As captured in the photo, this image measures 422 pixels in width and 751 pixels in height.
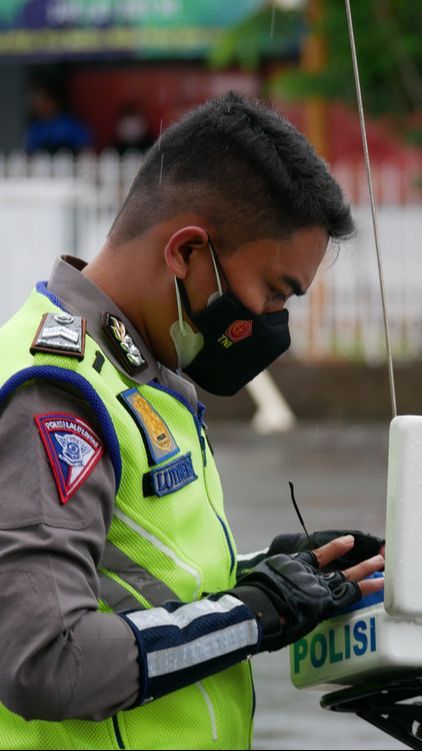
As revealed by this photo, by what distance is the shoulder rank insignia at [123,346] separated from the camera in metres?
2.12

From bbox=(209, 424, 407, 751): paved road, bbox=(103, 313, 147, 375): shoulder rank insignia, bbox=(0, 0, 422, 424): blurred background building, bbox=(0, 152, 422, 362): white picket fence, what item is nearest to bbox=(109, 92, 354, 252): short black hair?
bbox=(103, 313, 147, 375): shoulder rank insignia

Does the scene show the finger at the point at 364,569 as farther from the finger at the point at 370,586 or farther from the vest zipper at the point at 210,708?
the vest zipper at the point at 210,708

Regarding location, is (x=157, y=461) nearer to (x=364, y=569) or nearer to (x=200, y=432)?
(x=200, y=432)

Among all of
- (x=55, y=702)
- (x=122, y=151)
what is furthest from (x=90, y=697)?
(x=122, y=151)

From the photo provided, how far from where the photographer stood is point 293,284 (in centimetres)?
222

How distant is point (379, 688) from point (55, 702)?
55 cm

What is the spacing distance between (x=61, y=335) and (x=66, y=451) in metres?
0.18

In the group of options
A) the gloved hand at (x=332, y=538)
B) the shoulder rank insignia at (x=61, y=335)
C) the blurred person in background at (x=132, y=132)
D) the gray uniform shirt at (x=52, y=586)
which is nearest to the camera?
the gray uniform shirt at (x=52, y=586)

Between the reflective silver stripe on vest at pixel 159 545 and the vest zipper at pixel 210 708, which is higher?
the reflective silver stripe on vest at pixel 159 545

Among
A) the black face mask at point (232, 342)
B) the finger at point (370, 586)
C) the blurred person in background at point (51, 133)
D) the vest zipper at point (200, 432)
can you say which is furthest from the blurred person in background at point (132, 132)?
the finger at point (370, 586)

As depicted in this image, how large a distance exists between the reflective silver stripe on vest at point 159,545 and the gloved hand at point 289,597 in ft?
0.17

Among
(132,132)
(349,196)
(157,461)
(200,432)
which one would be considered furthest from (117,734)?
(132,132)

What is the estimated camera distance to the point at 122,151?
1686cm

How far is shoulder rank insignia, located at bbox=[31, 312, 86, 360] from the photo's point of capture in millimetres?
1984
